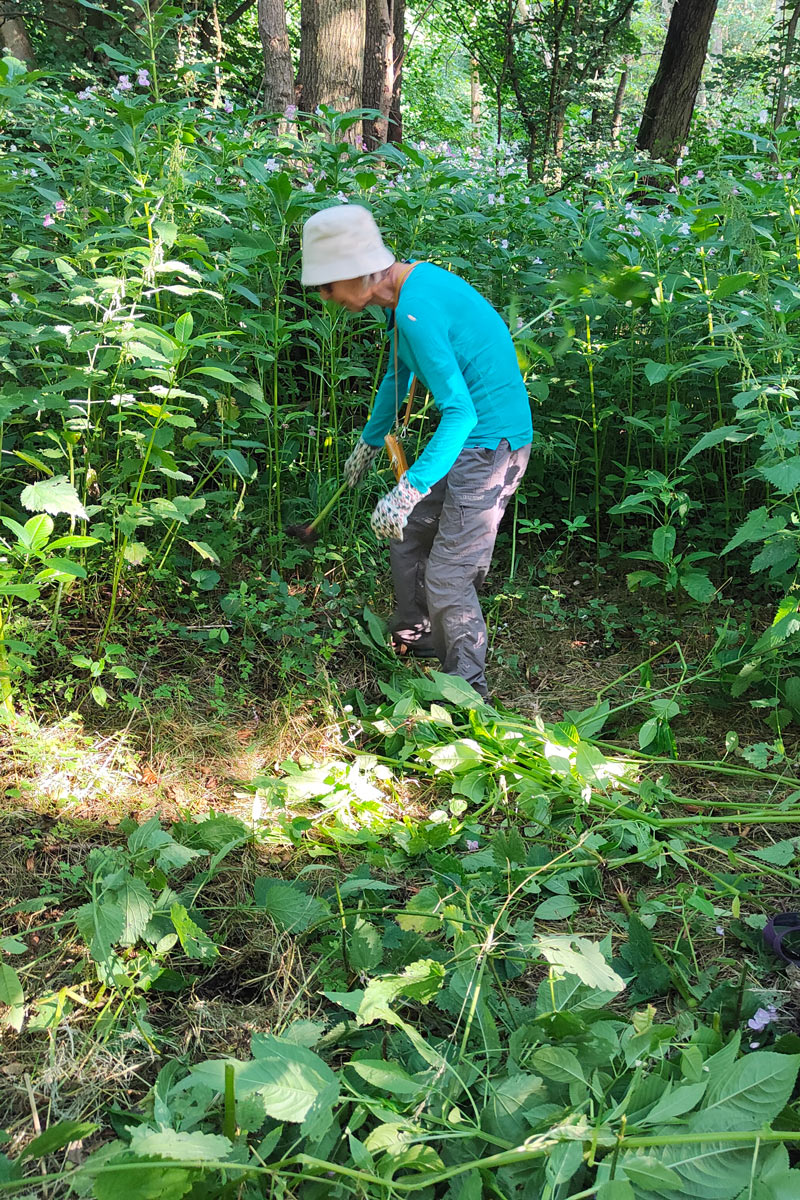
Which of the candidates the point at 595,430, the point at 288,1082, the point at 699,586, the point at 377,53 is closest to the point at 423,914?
the point at 288,1082

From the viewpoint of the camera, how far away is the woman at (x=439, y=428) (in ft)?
8.55

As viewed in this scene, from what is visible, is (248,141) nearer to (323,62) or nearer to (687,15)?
(323,62)

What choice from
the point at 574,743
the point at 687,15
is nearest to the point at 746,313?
the point at 574,743

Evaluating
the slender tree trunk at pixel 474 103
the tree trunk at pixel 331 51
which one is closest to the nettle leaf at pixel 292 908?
the tree trunk at pixel 331 51

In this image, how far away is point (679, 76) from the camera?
26.4 ft

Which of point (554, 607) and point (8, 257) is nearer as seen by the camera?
point (8, 257)

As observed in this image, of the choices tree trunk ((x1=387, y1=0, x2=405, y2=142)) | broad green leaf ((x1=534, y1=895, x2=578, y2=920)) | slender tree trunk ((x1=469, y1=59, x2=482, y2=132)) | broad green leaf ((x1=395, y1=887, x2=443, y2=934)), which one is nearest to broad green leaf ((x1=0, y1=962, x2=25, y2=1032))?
broad green leaf ((x1=395, y1=887, x2=443, y2=934))

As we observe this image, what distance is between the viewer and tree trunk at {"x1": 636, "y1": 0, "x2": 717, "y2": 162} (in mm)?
7941

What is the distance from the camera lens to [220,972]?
1984 millimetres

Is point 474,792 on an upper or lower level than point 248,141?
lower

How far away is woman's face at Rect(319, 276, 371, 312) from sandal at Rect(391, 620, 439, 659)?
119 centimetres

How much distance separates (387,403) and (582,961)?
6.78ft

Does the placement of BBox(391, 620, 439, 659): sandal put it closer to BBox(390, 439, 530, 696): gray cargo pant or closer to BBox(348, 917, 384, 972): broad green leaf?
BBox(390, 439, 530, 696): gray cargo pant

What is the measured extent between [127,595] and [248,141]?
6.67ft
